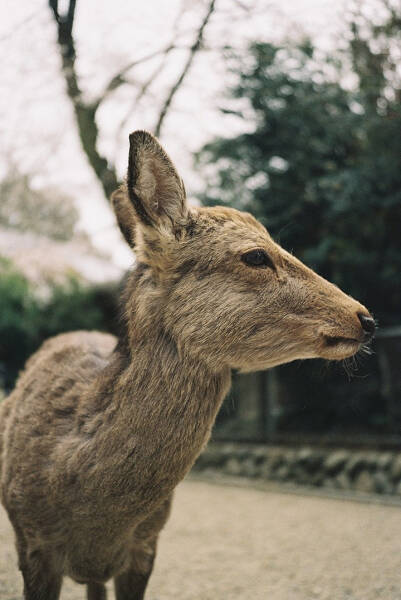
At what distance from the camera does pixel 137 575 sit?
2.94 metres

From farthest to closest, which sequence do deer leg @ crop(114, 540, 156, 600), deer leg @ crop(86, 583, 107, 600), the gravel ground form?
the gravel ground, deer leg @ crop(86, 583, 107, 600), deer leg @ crop(114, 540, 156, 600)

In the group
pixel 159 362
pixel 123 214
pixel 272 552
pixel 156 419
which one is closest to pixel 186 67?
pixel 123 214

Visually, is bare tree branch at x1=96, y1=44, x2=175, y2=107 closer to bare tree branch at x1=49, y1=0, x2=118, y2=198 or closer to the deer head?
bare tree branch at x1=49, y1=0, x2=118, y2=198

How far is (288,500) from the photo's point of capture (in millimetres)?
7426

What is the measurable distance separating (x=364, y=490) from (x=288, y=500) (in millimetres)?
963

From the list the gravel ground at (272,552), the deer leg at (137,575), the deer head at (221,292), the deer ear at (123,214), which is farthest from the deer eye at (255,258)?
the gravel ground at (272,552)

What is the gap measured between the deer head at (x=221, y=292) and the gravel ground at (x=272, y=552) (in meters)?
2.39

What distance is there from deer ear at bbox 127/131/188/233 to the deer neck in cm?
49

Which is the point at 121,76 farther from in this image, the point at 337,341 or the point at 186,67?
the point at 337,341

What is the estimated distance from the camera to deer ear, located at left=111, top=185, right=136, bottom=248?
116 inches

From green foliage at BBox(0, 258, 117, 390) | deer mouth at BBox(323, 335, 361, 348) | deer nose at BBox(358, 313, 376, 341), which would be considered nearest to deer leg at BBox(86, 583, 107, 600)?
deer mouth at BBox(323, 335, 361, 348)

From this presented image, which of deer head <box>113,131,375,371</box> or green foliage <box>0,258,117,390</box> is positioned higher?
green foliage <box>0,258,117,390</box>

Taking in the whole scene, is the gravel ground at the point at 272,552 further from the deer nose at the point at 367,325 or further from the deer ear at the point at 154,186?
the deer ear at the point at 154,186

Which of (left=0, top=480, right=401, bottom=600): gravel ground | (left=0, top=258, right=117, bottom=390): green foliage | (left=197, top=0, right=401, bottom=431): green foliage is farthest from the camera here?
(left=0, top=258, right=117, bottom=390): green foliage
